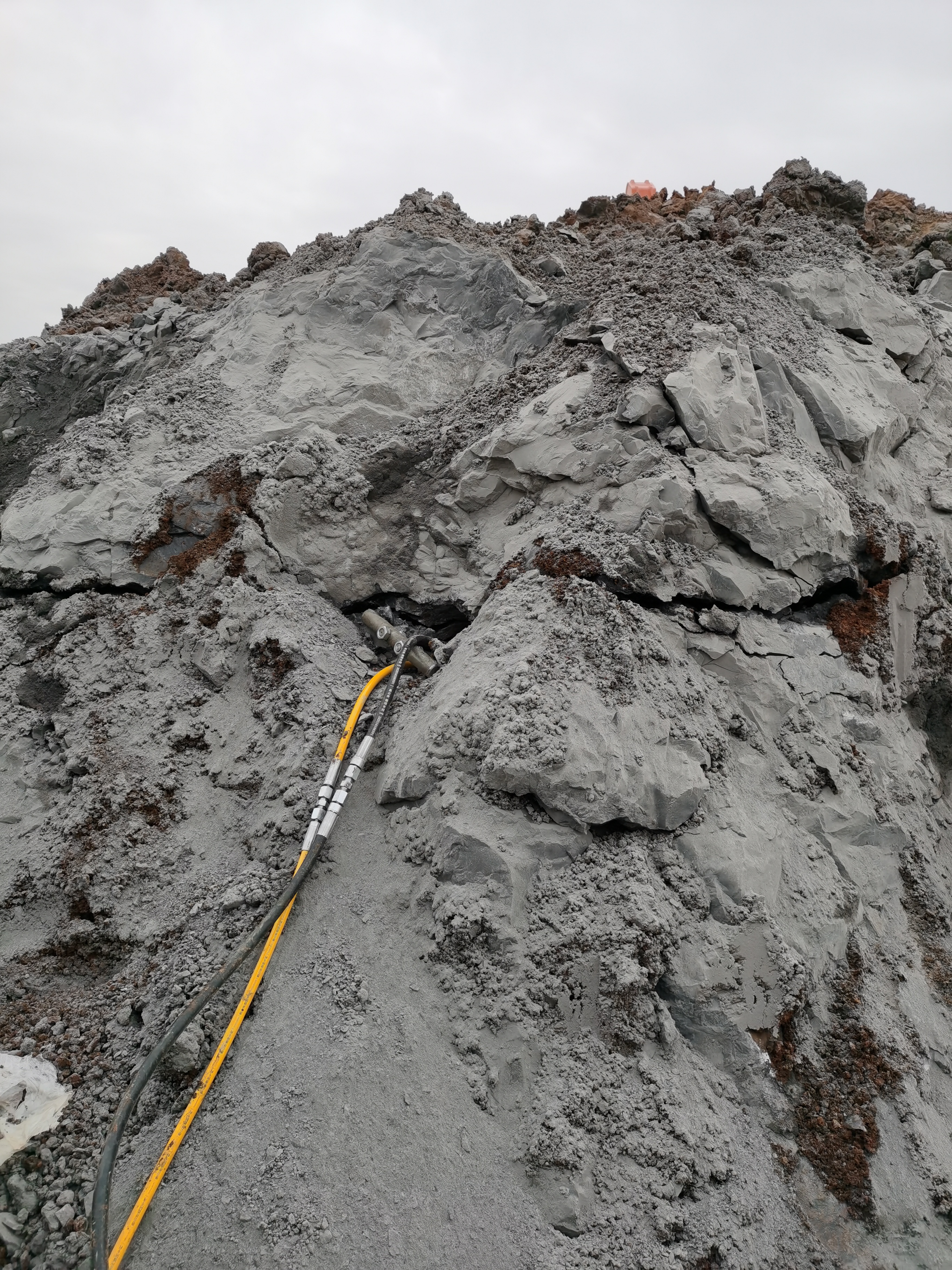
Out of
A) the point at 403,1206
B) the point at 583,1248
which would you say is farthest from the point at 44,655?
the point at 583,1248

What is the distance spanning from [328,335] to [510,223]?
2844 mm

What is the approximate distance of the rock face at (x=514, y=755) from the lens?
3.21 meters

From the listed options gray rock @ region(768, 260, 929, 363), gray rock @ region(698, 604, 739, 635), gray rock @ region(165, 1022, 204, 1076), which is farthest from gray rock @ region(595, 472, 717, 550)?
gray rock @ region(165, 1022, 204, 1076)

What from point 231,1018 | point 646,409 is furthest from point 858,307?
point 231,1018

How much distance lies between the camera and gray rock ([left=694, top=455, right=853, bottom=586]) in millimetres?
4863

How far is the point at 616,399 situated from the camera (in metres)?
5.33

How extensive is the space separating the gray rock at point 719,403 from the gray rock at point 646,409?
2.4 inches

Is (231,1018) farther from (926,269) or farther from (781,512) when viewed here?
(926,269)

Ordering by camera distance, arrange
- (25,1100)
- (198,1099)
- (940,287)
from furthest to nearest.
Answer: (940,287)
(25,1100)
(198,1099)

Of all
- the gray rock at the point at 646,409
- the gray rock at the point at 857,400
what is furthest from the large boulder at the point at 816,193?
the gray rock at the point at 646,409

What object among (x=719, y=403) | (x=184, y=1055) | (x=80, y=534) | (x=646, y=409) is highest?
(x=719, y=403)

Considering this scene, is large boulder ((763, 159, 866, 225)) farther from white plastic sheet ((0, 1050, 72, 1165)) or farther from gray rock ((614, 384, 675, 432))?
white plastic sheet ((0, 1050, 72, 1165))

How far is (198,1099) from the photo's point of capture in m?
3.25

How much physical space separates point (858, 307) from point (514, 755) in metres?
5.71
